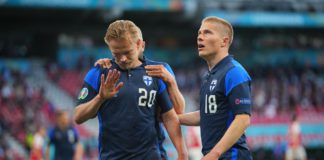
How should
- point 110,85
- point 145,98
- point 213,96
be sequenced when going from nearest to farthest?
1. point 110,85
2. point 213,96
3. point 145,98

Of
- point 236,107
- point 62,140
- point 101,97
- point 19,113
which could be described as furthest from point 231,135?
point 19,113

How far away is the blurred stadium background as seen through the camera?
21000 millimetres

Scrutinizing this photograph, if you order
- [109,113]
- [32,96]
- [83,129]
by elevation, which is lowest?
[83,129]

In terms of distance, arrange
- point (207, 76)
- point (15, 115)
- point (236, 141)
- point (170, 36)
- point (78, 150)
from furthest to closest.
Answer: point (170, 36)
point (15, 115)
point (78, 150)
point (207, 76)
point (236, 141)

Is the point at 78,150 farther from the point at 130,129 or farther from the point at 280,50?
the point at 280,50

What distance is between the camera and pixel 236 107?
4758 millimetres

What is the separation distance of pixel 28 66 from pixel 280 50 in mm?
14318

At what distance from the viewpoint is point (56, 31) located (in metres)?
29.0

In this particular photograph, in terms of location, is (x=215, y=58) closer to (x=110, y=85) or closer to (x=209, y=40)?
(x=209, y=40)

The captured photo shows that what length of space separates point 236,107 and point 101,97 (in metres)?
1.05

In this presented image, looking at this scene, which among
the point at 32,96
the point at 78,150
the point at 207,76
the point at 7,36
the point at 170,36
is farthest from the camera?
the point at 170,36

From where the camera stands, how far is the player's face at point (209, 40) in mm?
5012

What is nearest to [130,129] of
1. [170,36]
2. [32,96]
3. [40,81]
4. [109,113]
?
[109,113]

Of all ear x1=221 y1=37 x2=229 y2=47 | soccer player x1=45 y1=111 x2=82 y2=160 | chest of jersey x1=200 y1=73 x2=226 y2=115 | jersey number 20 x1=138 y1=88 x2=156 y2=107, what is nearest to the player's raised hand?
chest of jersey x1=200 y1=73 x2=226 y2=115
